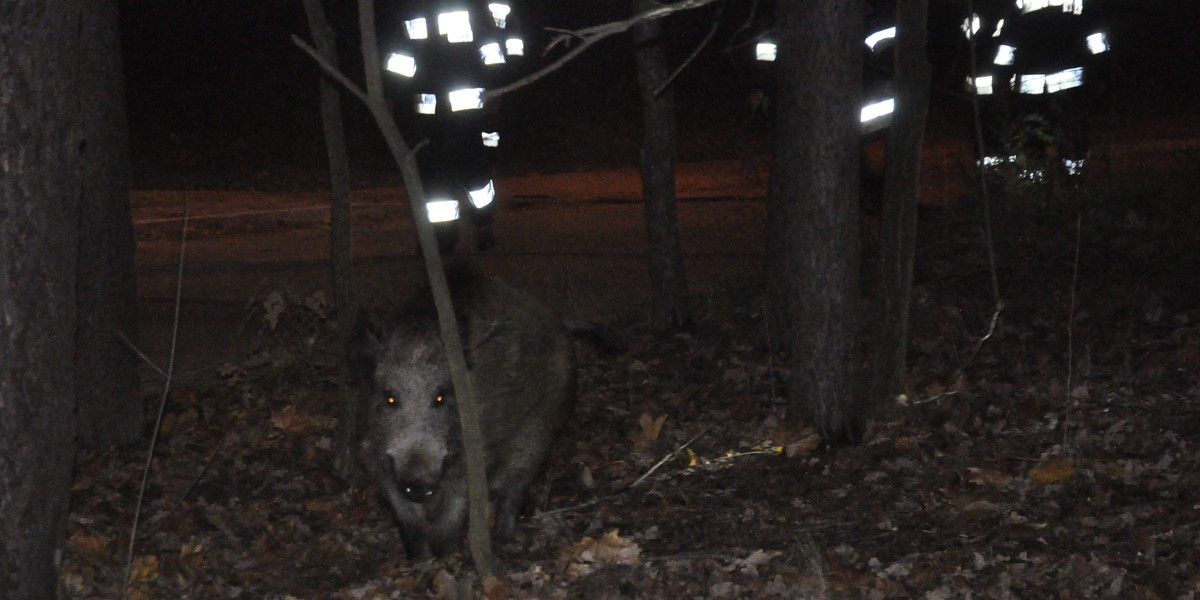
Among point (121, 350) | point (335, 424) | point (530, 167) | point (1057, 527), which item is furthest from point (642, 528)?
point (530, 167)

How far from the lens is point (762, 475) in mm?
7465

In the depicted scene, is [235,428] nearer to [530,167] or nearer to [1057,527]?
[1057,527]

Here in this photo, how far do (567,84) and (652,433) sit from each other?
26.6 meters

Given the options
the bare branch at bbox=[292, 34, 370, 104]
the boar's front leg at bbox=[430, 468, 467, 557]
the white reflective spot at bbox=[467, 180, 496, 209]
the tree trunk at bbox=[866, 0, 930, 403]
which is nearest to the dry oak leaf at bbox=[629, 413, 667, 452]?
the tree trunk at bbox=[866, 0, 930, 403]

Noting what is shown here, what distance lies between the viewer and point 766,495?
710cm

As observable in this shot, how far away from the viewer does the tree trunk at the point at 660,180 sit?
32.0 feet

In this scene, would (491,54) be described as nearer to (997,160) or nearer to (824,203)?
(997,160)

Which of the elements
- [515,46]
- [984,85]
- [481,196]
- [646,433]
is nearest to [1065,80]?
[984,85]

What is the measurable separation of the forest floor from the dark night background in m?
6.00

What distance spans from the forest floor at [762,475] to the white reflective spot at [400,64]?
104 inches

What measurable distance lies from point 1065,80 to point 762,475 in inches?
305

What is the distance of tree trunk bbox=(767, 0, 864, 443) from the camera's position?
7234 millimetres

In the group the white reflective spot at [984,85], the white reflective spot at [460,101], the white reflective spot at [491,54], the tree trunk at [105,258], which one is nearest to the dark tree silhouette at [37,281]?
Result: the tree trunk at [105,258]

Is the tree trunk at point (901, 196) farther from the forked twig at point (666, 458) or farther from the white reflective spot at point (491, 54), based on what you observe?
the white reflective spot at point (491, 54)
